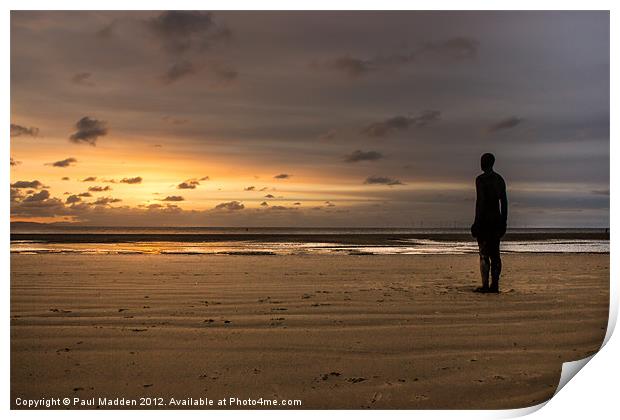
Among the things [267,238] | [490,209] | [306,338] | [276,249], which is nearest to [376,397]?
[306,338]

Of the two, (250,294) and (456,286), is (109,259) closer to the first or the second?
(250,294)

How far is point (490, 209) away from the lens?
16.9 feet

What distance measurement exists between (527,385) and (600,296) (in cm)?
229

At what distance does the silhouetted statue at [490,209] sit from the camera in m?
5.12

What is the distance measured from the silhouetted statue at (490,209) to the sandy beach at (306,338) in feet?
1.43

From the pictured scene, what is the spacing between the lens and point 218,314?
4.48 metres

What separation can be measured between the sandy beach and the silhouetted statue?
44 cm

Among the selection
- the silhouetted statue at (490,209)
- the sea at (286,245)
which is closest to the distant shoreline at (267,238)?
the sea at (286,245)

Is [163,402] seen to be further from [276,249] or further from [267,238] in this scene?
[267,238]

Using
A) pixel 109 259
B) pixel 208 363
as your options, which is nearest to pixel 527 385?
pixel 208 363

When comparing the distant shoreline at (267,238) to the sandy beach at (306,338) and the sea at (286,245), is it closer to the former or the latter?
the sea at (286,245)

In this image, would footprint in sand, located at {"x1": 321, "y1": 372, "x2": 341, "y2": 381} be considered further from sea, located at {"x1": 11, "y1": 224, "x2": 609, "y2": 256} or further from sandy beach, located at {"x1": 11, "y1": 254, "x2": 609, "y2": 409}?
sea, located at {"x1": 11, "y1": 224, "x2": 609, "y2": 256}
